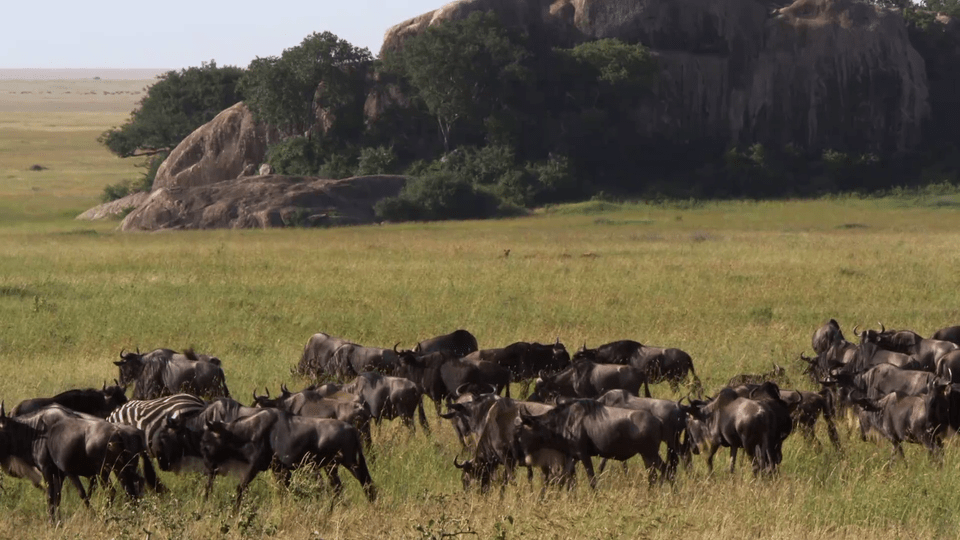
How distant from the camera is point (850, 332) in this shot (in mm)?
21375

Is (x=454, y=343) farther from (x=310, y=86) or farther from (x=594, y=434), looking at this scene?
(x=310, y=86)

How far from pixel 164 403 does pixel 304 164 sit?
162ft

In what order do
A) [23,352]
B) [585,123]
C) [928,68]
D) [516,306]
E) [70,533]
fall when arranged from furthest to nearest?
[928,68], [585,123], [516,306], [23,352], [70,533]

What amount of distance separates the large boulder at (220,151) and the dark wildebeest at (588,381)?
51.0m

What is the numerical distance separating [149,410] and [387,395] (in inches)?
100

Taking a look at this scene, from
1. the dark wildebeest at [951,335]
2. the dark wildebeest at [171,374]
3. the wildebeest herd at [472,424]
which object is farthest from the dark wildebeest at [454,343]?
the dark wildebeest at [951,335]

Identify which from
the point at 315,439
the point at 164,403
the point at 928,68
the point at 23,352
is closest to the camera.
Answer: the point at 315,439

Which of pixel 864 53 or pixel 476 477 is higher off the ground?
pixel 864 53

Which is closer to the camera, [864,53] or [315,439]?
[315,439]

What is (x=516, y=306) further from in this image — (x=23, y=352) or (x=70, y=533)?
(x=70, y=533)

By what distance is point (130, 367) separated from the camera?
50.8 ft

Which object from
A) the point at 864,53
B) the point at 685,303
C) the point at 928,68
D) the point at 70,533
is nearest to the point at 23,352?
the point at 70,533

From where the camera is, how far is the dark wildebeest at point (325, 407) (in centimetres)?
1192

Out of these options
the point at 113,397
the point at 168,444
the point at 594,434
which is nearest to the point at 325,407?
the point at 168,444
